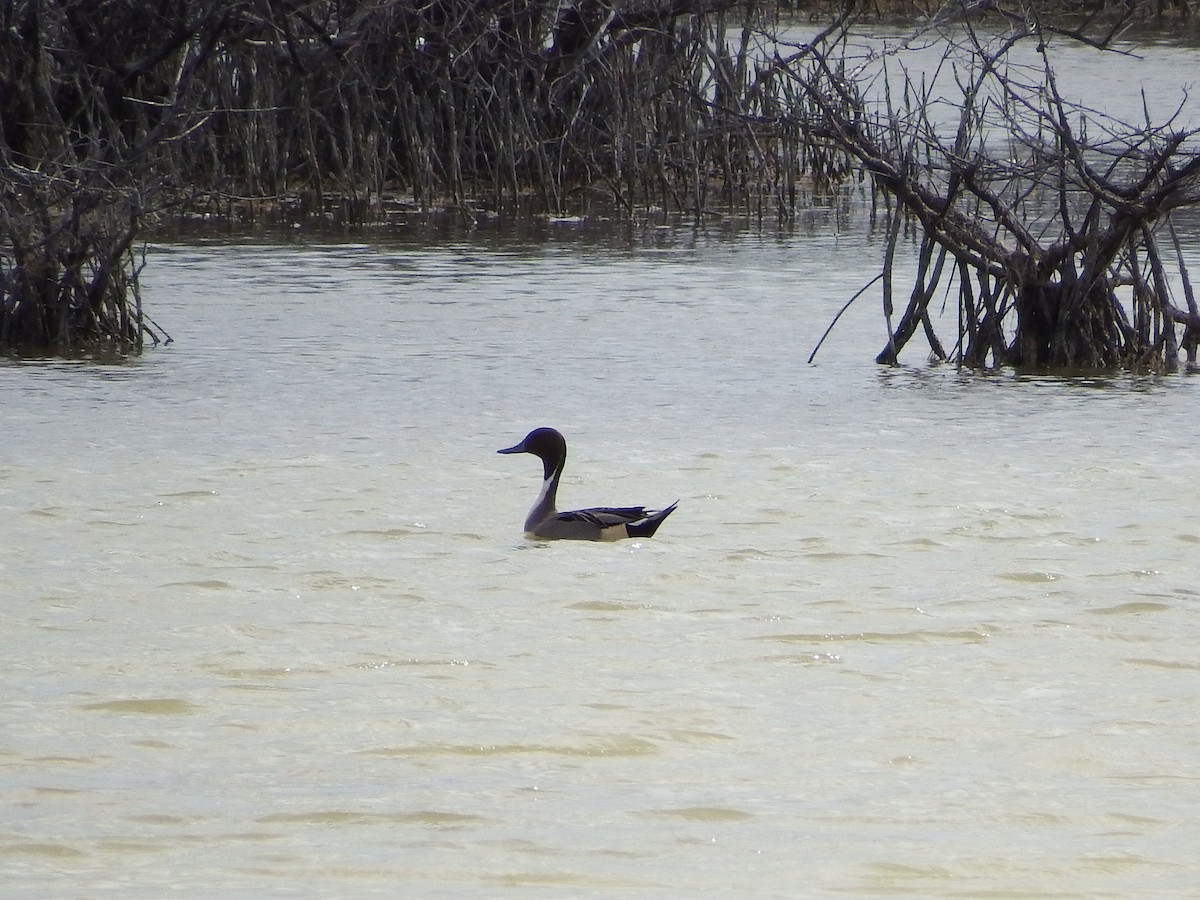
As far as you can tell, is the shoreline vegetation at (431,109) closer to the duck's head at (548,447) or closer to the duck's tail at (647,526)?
the duck's head at (548,447)

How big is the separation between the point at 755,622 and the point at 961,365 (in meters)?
5.09

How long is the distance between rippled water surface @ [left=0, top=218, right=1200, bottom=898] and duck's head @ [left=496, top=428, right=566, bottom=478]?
10.6 inches

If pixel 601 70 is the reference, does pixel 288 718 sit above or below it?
below

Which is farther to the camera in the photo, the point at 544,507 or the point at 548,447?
the point at 548,447

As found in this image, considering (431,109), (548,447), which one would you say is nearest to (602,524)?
(548,447)

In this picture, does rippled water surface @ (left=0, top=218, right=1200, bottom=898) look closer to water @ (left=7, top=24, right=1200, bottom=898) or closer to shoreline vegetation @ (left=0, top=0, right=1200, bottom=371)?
water @ (left=7, top=24, right=1200, bottom=898)

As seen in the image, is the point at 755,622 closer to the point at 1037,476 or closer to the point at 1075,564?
the point at 1075,564

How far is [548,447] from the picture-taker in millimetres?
7172

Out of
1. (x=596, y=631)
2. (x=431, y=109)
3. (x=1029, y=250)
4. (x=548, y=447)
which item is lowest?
(x=596, y=631)

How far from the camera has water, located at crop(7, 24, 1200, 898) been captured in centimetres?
393

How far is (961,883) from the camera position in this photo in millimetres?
3723

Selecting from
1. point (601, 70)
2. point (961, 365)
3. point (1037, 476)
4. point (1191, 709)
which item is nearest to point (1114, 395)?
point (961, 365)

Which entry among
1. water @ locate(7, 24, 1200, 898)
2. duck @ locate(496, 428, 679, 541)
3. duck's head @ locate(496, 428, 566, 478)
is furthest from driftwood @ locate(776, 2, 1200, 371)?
duck @ locate(496, 428, 679, 541)

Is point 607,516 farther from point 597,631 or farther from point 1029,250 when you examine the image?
point 1029,250
